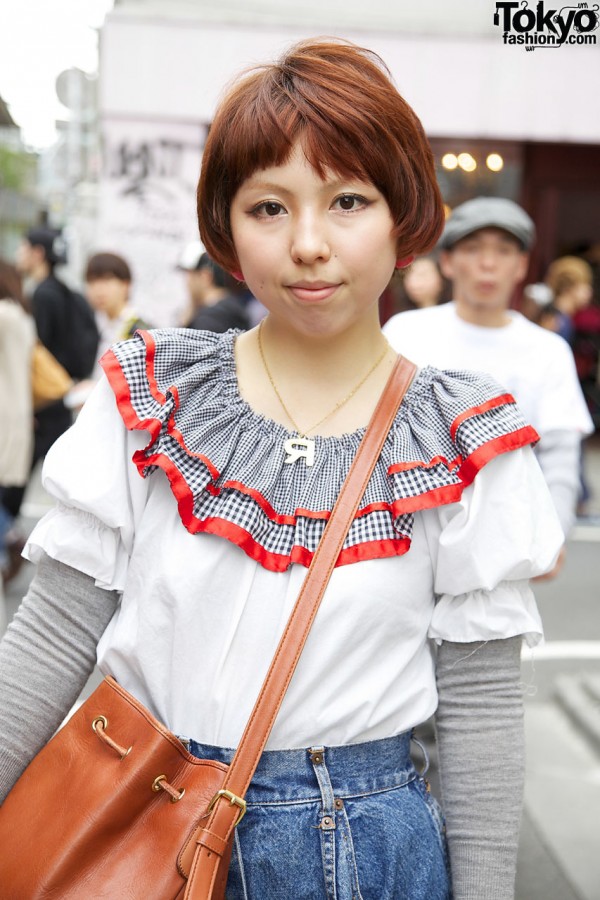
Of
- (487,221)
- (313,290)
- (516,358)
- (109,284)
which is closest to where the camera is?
(313,290)

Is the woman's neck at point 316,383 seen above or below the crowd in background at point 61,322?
above

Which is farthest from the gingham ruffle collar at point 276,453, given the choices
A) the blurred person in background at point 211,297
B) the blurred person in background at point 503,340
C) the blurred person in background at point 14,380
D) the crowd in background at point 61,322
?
the blurred person in background at point 14,380

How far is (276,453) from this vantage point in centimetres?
140

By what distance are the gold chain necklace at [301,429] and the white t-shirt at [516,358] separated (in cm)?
168

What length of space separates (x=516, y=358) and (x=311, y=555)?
7.13 feet

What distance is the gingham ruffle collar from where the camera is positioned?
1.33 m

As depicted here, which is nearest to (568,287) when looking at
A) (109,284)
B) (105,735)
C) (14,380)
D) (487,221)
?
(109,284)

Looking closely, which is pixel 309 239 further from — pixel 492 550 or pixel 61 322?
pixel 61 322

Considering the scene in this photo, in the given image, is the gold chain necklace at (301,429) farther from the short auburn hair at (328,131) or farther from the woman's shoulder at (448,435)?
the short auburn hair at (328,131)

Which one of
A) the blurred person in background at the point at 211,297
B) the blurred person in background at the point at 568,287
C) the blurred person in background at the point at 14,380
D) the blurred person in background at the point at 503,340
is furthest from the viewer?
the blurred person in background at the point at 568,287

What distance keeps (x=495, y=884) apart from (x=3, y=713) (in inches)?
27.3

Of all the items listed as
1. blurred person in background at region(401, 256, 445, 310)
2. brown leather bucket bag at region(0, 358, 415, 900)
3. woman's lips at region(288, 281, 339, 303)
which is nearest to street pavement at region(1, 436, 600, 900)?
brown leather bucket bag at region(0, 358, 415, 900)

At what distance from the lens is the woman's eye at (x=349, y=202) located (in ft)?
4.31

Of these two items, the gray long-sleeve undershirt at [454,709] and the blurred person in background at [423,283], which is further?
the blurred person in background at [423,283]
